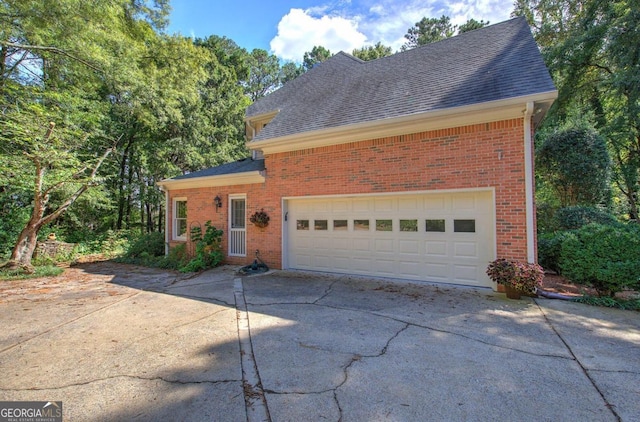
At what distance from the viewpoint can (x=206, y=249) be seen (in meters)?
9.39

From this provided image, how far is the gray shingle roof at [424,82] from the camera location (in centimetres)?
616

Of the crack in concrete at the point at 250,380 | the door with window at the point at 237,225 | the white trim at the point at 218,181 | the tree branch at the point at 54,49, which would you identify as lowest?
the crack in concrete at the point at 250,380

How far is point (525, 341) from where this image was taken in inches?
142

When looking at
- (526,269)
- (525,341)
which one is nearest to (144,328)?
(525,341)

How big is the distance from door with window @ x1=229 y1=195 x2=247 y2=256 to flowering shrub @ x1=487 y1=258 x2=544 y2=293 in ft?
22.2

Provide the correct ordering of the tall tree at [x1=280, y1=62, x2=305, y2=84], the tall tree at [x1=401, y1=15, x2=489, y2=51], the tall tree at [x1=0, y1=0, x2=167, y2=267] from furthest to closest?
the tall tree at [x1=280, y1=62, x2=305, y2=84] → the tall tree at [x1=401, y1=15, x2=489, y2=51] → the tall tree at [x1=0, y1=0, x2=167, y2=267]

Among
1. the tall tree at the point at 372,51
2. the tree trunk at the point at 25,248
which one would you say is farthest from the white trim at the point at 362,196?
the tall tree at the point at 372,51

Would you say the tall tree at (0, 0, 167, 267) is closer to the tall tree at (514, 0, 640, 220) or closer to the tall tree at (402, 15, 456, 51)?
the tall tree at (514, 0, 640, 220)

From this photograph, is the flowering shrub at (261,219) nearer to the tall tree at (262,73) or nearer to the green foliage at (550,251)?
the green foliage at (550,251)

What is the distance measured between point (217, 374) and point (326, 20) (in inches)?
580

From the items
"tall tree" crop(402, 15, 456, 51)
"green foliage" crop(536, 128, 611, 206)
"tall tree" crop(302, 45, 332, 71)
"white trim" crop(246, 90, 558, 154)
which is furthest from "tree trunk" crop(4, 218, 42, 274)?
"tall tree" crop(402, 15, 456, 51)

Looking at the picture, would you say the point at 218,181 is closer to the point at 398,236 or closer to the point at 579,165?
the point at 398,236

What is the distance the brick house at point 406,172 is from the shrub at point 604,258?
2.30ft

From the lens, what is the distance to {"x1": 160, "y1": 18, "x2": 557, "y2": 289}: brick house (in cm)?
577
